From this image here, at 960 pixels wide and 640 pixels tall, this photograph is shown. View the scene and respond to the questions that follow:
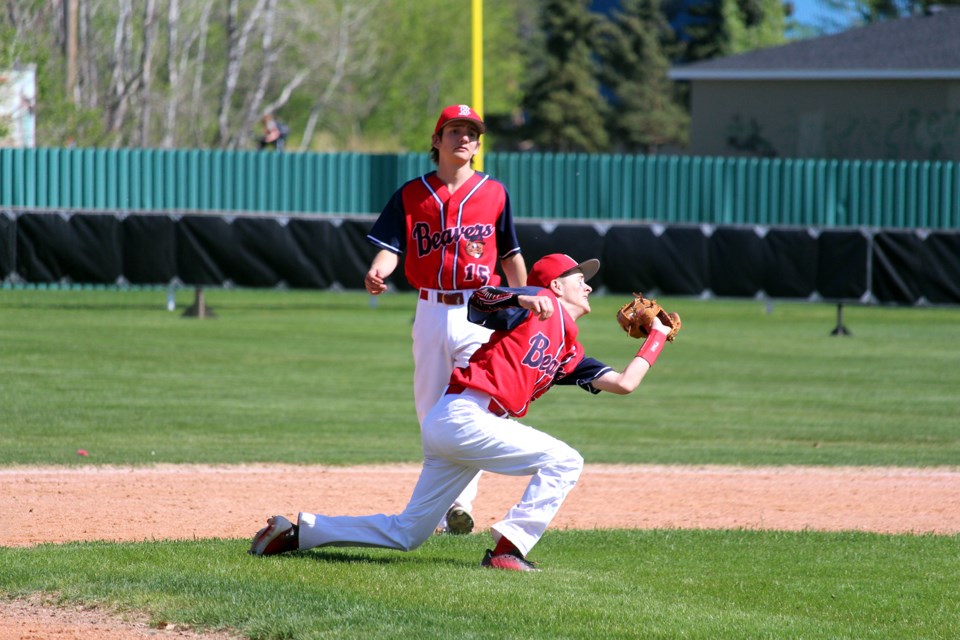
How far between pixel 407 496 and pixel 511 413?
2.95 metres

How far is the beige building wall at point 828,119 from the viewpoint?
30297mm

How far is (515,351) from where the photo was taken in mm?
5438

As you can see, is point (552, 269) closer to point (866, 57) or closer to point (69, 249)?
point (69, 249)

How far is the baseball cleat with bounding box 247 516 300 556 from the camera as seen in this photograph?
5.85 metres

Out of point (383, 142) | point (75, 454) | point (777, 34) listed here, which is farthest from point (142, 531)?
point (777, 34)

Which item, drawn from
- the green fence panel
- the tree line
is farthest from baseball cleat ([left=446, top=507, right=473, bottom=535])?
the tree line

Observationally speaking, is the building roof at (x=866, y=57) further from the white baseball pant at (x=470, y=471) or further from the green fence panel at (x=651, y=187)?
the white baseball pant at (x=470, y=471)

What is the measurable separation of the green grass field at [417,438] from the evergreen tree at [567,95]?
3235 centimetres

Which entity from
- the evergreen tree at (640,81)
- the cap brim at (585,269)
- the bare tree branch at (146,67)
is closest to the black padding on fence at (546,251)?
the bare tree branch at (146,67)

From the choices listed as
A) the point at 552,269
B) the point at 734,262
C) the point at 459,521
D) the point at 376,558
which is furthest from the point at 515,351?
the point at 734,262

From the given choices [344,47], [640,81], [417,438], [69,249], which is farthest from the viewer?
[640,81]

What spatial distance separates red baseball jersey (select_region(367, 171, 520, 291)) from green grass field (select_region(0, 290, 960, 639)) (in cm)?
133

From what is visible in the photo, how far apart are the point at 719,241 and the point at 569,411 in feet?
26.1

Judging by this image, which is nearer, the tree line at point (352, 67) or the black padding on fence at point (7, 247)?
the black padding on fence at point (7, 247)
